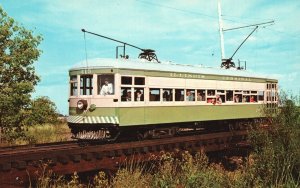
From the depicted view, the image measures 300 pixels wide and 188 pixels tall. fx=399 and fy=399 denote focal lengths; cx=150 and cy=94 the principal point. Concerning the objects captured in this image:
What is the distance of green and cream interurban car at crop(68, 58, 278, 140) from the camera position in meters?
13.3

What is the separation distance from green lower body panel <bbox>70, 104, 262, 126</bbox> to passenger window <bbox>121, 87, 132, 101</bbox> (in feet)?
1.13

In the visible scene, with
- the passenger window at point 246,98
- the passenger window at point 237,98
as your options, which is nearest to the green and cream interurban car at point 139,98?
the passenger window at point 237,98

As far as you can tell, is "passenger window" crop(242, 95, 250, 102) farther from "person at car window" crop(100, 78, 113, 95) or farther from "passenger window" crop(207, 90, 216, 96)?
"person at car window" crop(100, 78, 113, 95)

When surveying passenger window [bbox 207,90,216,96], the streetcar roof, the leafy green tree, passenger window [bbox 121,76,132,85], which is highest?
the streetcar roof

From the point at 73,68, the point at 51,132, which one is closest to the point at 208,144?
the point at 73,68

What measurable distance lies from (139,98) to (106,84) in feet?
4.13

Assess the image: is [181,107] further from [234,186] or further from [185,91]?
[234,186]

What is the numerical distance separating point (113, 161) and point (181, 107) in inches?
177

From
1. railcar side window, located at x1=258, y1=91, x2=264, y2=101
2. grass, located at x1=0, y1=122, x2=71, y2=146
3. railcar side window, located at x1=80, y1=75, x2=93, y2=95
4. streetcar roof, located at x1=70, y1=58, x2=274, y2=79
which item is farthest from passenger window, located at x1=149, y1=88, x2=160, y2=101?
railcar side window, located at x1=258, y1=91, x2=264, y2=101

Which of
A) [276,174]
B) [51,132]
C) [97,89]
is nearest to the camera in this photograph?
[276,174]

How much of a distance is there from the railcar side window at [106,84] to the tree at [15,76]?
7729 millimetres

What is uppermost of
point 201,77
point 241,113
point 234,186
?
point 201,77

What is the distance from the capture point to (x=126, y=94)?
1348 centimetres

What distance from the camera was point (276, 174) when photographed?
11195mm
